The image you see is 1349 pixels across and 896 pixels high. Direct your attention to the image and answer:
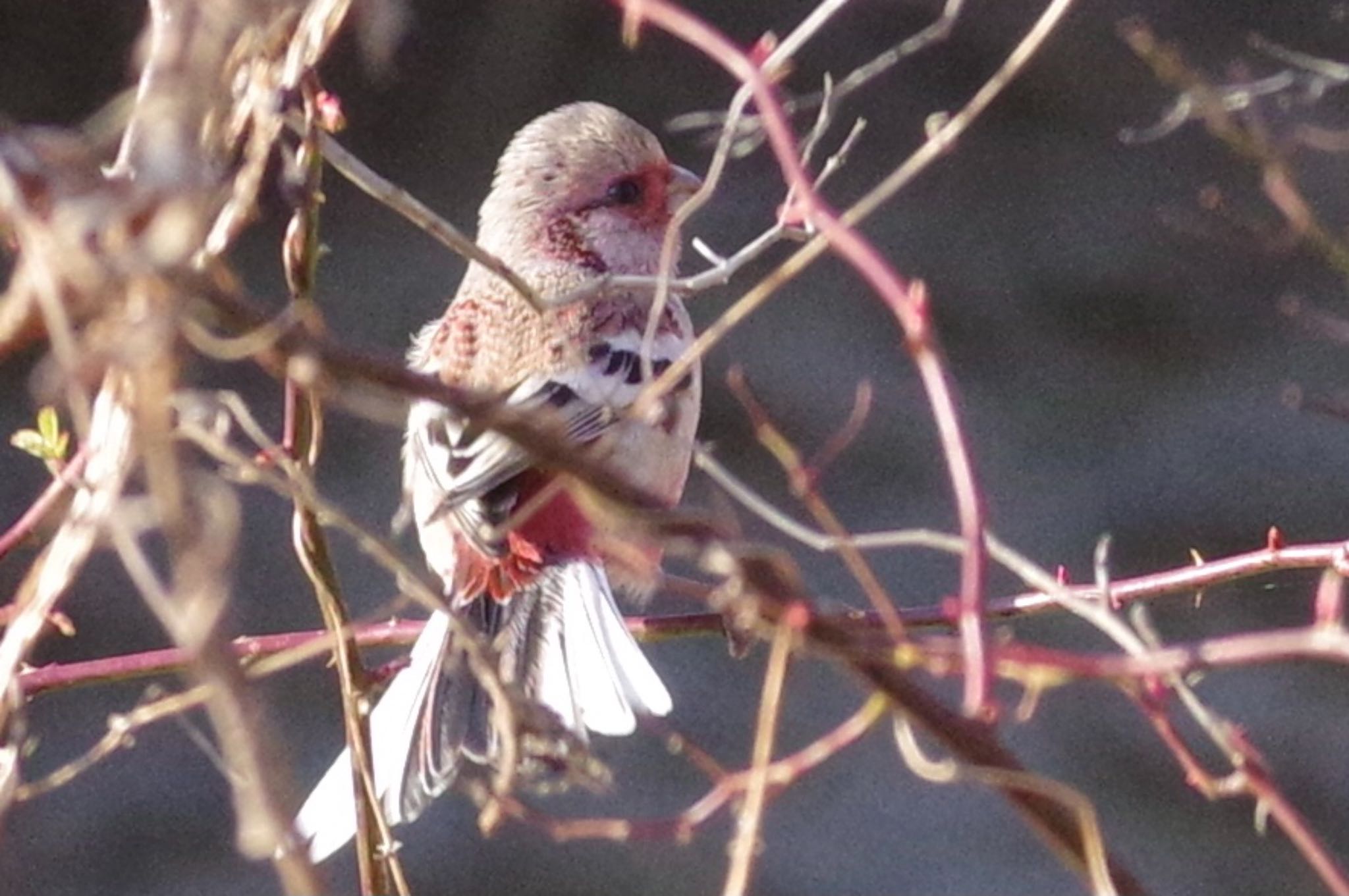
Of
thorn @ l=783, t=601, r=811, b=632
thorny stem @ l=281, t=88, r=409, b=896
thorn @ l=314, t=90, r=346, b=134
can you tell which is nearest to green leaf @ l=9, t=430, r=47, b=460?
thorny stem @ l=281, t=88, r=409, b=896

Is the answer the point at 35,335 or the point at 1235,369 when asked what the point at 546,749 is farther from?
the point at 1235,369

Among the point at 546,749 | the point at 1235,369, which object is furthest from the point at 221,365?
the point at 546,749

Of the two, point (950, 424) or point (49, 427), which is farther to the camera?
point (49, 427)

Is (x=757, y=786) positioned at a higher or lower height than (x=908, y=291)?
lower

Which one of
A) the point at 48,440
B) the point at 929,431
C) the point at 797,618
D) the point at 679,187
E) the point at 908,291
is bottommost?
the point at 929,431

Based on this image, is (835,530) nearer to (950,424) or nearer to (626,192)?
(950,424)

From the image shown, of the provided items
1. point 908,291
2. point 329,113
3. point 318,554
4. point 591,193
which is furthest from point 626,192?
point 908,291

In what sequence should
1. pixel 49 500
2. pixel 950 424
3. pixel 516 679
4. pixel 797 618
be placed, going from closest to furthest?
→ pixel 797 618 → pixel 950 424 → pixel 49 500 → pixel 516 679

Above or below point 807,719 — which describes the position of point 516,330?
above
